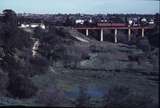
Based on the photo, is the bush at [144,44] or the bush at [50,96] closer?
the bush at [50,96]

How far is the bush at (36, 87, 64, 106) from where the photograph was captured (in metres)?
2.42

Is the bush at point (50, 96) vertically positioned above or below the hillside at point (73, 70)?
below

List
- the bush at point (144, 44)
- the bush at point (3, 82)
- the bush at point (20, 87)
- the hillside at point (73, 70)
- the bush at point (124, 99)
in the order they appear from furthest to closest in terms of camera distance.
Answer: the bush at point (3, 82), the bush at point (20, 87), the bush at point (144, 44), the hillside at point (73, 70), the bush at point (124, 99)

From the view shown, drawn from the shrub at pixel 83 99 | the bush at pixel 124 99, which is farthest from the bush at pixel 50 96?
the bush at pixel 124 99

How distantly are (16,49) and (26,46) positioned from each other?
0.23 meters

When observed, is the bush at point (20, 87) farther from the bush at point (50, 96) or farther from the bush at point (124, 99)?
the bush at point (124, 99)

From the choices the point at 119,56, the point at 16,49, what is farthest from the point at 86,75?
the point at 16,49

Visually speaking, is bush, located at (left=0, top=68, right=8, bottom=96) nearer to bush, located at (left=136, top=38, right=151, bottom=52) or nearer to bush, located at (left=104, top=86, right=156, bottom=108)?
bush, located at (left=104, top=86, right=156, bottom=108)

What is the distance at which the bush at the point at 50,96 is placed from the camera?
2.42 metres

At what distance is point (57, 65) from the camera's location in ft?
9.55

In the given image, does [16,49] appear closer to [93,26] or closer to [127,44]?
[93,26]

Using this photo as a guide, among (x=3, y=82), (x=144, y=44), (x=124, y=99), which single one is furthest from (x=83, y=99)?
(x=3, y=82)

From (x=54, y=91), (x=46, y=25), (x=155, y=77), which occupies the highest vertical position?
(x=46, y=25)

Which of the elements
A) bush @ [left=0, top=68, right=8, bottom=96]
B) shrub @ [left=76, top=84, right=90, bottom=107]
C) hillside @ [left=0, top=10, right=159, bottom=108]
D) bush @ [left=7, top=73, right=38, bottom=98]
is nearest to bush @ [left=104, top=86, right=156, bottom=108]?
hillside @ [left=0, top=10, right=159, bottom=108]
